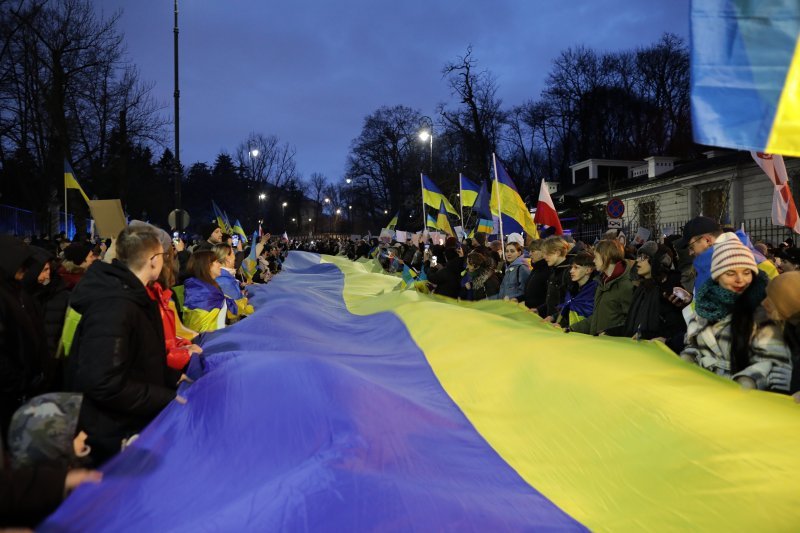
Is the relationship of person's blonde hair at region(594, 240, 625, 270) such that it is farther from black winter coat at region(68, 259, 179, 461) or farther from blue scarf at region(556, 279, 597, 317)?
black winter coat at region(68, 259, 179, 461)

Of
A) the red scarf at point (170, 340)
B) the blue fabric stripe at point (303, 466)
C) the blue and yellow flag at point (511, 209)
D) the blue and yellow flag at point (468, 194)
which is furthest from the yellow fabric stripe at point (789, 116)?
the blue and yellow flag at point (468, 194)

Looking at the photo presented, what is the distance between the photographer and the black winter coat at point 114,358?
3.05m

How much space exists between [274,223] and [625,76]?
41708 mm

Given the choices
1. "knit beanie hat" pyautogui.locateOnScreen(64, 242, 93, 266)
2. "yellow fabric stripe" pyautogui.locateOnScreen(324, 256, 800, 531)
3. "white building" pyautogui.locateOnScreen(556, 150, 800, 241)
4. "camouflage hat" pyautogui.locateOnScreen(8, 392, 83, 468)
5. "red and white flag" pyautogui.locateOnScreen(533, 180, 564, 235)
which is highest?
"white building" pyautogui.locateOnScreen(556, 150, 800, 241)

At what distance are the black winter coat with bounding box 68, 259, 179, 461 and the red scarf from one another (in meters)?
0.65

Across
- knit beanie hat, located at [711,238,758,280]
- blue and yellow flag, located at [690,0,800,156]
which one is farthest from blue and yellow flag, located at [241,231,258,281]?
blue and yellow flag, located at [690,0,800,156]

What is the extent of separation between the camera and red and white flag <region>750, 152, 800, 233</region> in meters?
6.57

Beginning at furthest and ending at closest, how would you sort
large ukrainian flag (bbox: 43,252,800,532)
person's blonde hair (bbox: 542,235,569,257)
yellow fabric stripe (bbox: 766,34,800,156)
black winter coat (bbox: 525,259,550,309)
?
black winter coat (bbox: 525,259,550,309) < person's blonde hair (bbox: 542,235,569,257) < large ukrainian flag (bbox: 43,252,800,532) < yellow fabric stripe (bbox: 766,34,800,156)

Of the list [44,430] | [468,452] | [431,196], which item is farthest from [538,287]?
[431,196]

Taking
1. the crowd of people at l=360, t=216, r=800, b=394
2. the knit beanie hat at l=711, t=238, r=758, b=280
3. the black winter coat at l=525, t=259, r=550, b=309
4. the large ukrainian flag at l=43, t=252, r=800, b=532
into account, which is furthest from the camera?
the black winter coat at l=525, t=259, r=550, b=309

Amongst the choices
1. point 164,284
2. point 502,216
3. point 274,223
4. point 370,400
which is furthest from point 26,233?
point 274,223

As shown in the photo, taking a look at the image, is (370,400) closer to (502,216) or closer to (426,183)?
(502,216)

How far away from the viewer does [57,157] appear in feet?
87.4

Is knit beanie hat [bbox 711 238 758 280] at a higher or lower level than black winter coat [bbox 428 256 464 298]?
higher
